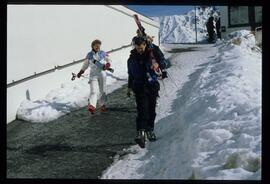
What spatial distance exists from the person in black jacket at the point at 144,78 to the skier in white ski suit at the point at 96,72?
1.25 metres

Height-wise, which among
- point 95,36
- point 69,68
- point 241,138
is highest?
point 95,36

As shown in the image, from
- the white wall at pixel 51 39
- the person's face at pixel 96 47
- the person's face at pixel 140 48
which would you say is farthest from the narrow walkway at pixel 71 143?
the person's face at pixel 140 48

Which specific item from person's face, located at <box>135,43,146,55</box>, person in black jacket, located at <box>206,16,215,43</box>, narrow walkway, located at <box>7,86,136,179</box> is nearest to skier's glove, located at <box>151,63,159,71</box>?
person's face, located at <box>135,43,146,55</box>

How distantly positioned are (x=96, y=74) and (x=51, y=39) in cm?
102

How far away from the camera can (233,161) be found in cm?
521

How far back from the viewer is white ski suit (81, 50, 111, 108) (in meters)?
7.86

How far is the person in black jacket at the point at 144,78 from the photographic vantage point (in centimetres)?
654

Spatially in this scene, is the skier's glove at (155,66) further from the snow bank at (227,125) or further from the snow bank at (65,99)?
the snow bank at (65,99)

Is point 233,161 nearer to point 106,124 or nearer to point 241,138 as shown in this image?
point 241,138

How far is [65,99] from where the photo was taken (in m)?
8.30

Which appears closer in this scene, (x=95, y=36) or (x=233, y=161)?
(x=233, y=161)

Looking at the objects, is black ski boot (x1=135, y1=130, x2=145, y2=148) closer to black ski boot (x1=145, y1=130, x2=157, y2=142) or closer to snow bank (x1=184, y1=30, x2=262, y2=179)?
black ski boot (x1=145, y1=130, x2=157, y2=142)
